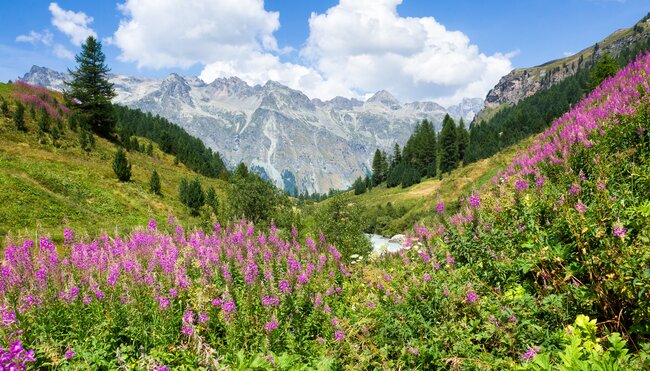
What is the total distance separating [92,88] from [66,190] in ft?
89.6

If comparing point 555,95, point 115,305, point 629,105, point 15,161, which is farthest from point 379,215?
point 555,95

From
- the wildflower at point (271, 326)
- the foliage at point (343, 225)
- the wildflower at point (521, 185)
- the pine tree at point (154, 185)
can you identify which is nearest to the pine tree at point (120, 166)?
the pine tree at point (154, 185)

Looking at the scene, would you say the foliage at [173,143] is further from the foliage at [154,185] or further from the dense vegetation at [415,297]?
the dense vegetation at [415,297]

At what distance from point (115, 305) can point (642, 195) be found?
825cm

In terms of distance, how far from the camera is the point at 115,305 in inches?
216

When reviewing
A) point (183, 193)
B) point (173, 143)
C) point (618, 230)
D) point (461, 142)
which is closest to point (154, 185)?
point (183, 193)

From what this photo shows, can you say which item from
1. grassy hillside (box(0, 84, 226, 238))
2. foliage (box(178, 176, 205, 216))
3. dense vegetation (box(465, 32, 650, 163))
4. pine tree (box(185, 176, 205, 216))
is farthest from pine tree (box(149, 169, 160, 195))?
dense vegetation (box(465, 32, 650, 163))

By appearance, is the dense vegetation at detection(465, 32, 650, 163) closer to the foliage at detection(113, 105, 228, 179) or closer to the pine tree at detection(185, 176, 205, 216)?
the pine tree at detection(185, 176, 205, 216)

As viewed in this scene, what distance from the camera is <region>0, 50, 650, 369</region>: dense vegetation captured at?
3766 mm

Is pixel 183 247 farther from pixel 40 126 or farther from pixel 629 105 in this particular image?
pixel 40 126

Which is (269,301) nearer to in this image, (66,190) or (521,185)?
(521,185)

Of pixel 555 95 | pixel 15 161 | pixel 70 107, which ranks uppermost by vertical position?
pixel 555 95

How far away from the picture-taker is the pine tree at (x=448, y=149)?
341 ft

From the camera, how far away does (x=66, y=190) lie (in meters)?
25.1
